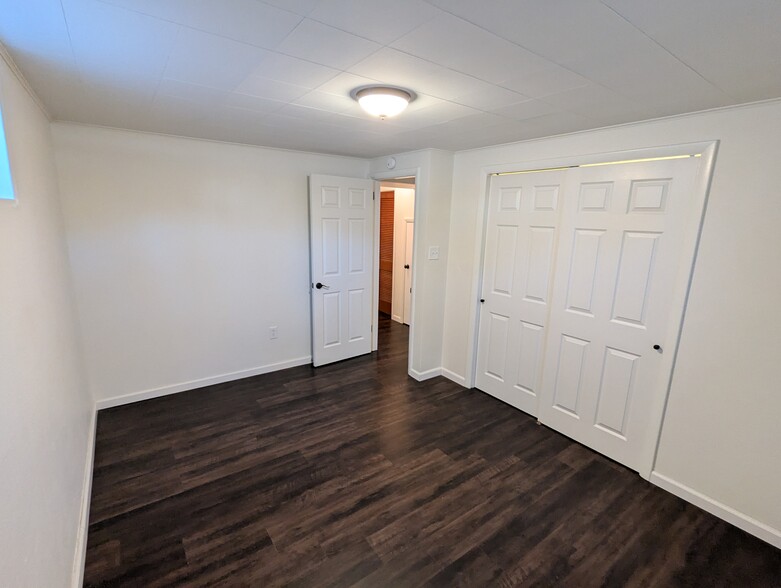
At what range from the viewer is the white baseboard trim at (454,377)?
371 centimetres

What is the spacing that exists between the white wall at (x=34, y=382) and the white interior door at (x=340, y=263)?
204 centimetres

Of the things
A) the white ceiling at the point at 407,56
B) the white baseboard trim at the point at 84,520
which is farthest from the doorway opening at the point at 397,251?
the white baseboard trim at the point at 84,520

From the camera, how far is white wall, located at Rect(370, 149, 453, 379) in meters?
3.44

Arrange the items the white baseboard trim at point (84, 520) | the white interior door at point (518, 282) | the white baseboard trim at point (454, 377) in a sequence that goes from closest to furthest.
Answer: the white baseboard trim at point (84, 520)
the white interior door at point (518, 282)
the white baseboard trim at point (454, 377)

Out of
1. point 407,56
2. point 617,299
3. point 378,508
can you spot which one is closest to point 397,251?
point 617,299

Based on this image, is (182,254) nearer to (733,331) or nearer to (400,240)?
(400,240)

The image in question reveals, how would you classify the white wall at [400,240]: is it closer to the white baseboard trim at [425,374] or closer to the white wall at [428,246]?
the white wall at [428,246]

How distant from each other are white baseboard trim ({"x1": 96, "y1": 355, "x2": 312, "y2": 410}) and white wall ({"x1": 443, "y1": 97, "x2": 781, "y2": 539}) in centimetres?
332

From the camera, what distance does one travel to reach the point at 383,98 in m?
1.82

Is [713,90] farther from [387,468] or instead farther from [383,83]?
[387,468]

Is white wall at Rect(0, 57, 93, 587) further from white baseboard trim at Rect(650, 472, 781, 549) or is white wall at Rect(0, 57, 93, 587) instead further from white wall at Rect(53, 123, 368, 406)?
white baseboard trim at Rect(650, 472, 781, 549)

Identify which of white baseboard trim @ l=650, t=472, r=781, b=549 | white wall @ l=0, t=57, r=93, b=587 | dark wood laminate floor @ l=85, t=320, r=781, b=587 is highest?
white wall @ l=0, t=57, r=93, b=587

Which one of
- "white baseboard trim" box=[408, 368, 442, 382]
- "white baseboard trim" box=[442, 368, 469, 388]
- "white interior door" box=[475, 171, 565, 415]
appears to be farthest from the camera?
"white baseboard trim" box=[408, 368, 442, 382]

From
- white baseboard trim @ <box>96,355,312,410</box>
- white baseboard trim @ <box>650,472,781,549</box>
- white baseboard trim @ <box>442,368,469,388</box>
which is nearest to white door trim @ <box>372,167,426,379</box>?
white baseboard trim @ <box>442,368,469,388</box>
